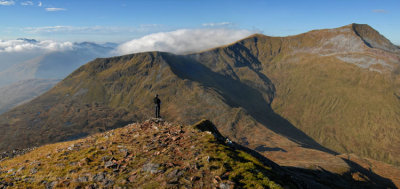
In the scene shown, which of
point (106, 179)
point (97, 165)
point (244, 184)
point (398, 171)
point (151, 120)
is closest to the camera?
point (244, 184)

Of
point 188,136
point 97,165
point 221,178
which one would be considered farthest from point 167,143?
point 221,178

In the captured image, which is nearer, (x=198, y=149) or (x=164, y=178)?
(x=164, y=178)

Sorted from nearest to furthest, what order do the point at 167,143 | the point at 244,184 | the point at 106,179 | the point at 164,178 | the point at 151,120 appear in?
the point at 244,184
the point at 164,178
the point at 106,179
the point at 167,143
the point at 151,120

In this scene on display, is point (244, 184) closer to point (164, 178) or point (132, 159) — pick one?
point (164, 178)

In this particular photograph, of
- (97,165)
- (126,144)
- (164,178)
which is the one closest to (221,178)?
(164,178)

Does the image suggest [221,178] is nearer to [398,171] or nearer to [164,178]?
[164,178]

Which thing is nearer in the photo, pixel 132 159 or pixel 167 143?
pixel 132 159

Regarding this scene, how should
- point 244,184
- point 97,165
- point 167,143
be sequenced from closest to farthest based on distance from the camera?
point 244,184
point 97,165
point 167,143

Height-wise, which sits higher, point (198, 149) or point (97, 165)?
point (198, 149)

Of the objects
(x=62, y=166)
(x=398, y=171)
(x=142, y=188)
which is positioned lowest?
(x=398, y=171)

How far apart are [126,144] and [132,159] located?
6.30 m

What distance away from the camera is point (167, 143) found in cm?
3194

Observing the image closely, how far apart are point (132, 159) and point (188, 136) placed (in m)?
8.63

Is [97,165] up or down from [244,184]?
down
